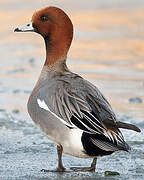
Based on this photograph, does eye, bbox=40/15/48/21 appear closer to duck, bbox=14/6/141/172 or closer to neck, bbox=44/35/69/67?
duck, bbox=14/6/141/172

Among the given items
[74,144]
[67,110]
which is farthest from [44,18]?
[74,144]

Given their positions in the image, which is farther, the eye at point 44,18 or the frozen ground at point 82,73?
the eye at point 44,18

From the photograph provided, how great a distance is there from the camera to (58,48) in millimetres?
5445

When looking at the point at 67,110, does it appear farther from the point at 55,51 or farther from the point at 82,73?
the point at 82,73

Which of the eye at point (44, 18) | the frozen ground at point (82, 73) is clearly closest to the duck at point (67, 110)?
the eye at point (44, 18)

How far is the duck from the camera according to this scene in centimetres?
463

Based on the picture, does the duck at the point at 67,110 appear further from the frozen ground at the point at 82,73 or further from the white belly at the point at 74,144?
the frozen ground at the point at 82,73

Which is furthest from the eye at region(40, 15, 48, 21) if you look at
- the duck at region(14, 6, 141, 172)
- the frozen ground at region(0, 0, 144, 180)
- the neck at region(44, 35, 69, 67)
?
the frozen ground at region(0, 0, 144, 180)

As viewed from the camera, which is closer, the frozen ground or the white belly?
the white belly

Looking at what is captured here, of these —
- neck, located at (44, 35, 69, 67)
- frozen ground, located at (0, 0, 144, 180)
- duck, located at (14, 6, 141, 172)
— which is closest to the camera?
duck, located at (14, 6, 141, 172)

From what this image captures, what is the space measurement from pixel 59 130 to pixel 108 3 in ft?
33.9

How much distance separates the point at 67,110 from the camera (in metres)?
4.82

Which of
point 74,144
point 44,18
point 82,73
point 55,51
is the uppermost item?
point 44,18

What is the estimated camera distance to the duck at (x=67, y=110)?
15.2 ft
